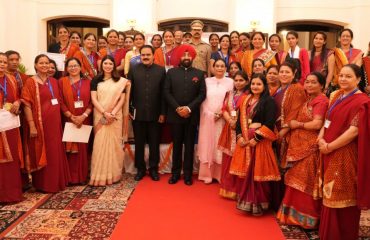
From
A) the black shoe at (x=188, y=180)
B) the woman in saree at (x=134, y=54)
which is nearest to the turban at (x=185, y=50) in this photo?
the woman in saree at (x=134, y=54)

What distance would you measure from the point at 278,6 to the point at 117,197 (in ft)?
25.4

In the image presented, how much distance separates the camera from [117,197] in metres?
3.91

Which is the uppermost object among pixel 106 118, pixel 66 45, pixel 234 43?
pixel 234 43

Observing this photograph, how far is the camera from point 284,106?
3395 millimetres

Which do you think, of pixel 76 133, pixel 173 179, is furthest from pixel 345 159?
pixel 76 133

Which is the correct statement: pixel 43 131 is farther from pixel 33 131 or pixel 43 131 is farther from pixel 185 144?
pixel 185 144

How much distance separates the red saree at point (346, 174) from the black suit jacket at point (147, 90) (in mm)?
2099

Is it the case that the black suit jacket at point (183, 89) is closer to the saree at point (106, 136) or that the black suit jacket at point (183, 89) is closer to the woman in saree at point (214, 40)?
the saree at point (106, 136)

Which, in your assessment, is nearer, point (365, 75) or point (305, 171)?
point (305, 171)

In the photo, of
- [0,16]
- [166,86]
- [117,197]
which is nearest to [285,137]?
[166,86]

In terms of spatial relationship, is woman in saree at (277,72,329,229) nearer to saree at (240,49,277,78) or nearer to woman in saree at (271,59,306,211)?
woman in saree at (271,59,306,211)

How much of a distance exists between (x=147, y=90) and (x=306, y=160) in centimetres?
204

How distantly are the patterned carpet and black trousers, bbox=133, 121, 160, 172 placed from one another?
0.47 meters

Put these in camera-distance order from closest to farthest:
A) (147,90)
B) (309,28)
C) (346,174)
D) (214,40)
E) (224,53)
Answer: (346,174) < (147,90) < (224,53) < (214,40) < (309,28)
